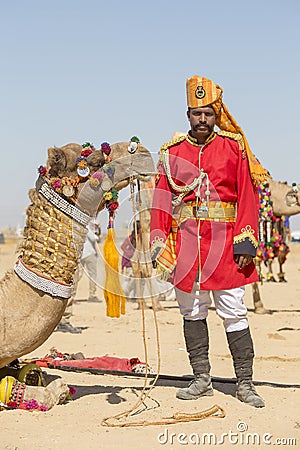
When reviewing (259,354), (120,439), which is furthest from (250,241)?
(259,354)

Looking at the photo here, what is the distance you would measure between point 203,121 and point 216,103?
0.17 m

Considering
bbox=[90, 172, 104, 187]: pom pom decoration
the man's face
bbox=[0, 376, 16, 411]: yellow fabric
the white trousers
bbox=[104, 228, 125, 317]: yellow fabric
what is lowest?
bbox=[0, 376, 16, 411]: yellow fabric

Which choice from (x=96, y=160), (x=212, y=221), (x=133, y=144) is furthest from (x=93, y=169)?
(x=212, y=221)

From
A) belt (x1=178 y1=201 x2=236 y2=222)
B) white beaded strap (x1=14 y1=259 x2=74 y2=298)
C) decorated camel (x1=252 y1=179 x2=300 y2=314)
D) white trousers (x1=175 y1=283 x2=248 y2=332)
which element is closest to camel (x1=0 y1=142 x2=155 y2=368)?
white beaded strap (x1=14 y1=259 x2=74 y2=298)

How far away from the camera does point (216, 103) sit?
17.3 feet

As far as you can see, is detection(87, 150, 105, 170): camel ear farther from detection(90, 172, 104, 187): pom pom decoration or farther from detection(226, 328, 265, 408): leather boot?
detection(226, 328, 265, 408): leather boot

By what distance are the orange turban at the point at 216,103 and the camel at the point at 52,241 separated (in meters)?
0.64

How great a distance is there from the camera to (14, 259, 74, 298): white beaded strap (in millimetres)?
4770

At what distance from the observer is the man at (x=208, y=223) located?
518 centimetres

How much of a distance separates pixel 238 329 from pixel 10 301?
173 cm

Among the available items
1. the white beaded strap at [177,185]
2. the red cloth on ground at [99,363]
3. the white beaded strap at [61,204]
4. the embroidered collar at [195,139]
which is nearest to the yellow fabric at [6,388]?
the white beaded strap at [61,204]

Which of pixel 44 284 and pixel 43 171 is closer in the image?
pixel 44 284

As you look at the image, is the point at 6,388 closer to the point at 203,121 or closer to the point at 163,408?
the point at 163,408

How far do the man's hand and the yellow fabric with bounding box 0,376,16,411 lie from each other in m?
1.85
